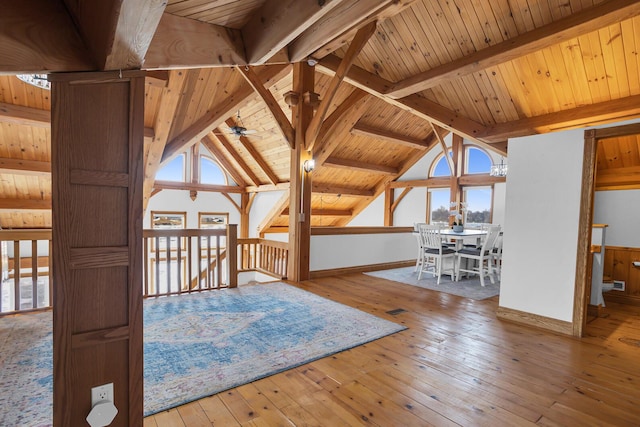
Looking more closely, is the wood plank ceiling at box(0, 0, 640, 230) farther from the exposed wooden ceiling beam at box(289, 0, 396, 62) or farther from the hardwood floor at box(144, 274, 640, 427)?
the hardwood floor at box(144, 274, 640, 427)

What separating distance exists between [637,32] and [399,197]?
6955 mm

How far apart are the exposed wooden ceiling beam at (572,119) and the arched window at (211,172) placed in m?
7.55

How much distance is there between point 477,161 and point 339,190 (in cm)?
386

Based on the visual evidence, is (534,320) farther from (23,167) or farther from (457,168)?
(23,167)

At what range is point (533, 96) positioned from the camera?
4.27m

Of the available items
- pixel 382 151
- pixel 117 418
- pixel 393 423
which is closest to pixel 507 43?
pixel 393 423

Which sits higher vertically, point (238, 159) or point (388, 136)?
point (388, 136)

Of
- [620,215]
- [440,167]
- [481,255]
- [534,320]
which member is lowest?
[534,320]

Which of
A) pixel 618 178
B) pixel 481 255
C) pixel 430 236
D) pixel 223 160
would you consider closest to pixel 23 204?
pixel 223 160

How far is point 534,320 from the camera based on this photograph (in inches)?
130

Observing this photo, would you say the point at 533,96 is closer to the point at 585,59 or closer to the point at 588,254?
the point at 585,59

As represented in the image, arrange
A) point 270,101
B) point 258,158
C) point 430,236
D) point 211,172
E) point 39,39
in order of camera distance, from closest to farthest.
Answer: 1. point 39,39
2. point 270,101
3. point 430,236
4. point 258,158
5. point 211,172

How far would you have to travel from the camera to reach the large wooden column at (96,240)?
1291 mm

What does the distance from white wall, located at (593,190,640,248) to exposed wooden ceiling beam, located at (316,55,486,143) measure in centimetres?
197
